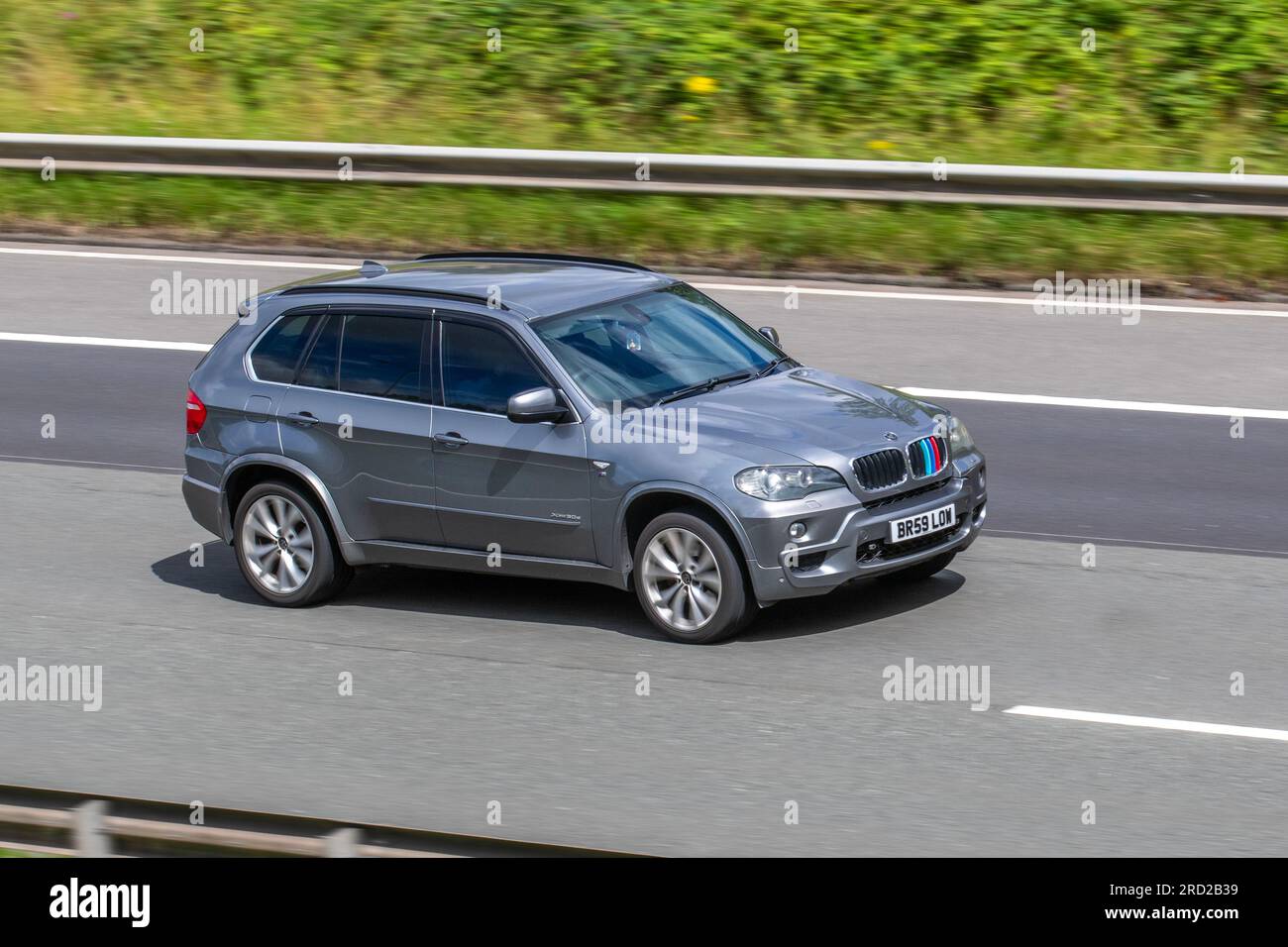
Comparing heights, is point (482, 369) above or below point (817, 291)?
below

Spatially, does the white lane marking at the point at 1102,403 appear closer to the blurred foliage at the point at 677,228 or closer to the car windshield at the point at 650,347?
the car windshield at the point at 650,347

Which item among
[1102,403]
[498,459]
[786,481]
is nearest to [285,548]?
[498,459]

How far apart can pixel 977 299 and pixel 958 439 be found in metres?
6.66

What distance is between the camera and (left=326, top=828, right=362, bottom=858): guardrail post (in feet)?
17.1

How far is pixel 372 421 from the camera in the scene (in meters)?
9.45

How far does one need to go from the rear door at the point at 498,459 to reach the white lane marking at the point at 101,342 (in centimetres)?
621

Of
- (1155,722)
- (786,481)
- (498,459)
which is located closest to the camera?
(1155,722)

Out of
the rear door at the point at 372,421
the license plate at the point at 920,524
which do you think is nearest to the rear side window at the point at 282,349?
the rear door at the point at 372,421

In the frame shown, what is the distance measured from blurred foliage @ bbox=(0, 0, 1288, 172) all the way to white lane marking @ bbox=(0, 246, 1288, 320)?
2.80m

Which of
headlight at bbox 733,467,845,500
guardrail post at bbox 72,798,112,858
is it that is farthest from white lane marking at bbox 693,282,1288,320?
guardrail post at bbox 72,798,112,858

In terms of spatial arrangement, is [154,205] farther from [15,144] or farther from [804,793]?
[804,793]

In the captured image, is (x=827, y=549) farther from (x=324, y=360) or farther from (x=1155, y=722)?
(x=324, y=360)

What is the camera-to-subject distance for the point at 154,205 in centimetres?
1872
